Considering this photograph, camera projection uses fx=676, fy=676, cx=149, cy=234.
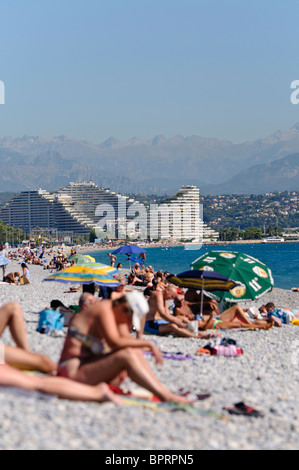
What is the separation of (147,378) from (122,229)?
544 feet

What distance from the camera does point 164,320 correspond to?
9867mm

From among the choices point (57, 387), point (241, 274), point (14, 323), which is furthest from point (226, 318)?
point (57, 387)

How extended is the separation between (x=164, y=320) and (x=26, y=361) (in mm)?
4332

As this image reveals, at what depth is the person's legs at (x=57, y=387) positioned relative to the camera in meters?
5.04

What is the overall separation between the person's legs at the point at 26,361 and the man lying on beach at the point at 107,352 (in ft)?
1.07

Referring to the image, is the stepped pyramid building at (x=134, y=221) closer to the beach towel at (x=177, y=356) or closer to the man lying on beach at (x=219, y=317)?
the man lying on beach at (x=219, y=317)

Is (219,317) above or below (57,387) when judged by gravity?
below

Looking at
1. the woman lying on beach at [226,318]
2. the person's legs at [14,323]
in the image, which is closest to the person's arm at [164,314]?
the woman lying on beach at [226,318]

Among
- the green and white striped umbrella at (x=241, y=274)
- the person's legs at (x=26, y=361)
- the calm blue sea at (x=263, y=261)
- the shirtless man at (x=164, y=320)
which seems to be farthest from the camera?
the calm blue sea at (x=263, y=261)

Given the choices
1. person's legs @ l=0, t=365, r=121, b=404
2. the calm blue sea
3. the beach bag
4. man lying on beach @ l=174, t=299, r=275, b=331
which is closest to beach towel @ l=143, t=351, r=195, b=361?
the beach bag

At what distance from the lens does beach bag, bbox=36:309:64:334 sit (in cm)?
854

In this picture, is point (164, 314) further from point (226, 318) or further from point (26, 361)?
point (26, 361)

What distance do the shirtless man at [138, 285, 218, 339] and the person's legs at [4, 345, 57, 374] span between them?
4028 millimetres
